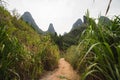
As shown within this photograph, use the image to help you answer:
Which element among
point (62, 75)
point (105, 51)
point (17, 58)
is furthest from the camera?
point (62, 75)

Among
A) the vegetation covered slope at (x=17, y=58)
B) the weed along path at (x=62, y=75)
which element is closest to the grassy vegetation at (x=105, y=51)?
the weed along path at (x=62, y=75)

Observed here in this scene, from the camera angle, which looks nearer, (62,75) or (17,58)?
(17,58)

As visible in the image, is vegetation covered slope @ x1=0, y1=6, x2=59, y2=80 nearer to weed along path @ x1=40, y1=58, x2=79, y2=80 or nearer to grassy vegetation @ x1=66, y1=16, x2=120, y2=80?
weed along path @ x1=40, y1=58, x2=79, y2=80

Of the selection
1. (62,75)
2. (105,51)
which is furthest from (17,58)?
(105,51)

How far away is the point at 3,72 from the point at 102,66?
174 centimetres

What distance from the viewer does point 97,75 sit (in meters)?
3.80

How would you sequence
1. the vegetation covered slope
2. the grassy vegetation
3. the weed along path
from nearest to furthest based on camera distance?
the grassy vegetation
the vegetation covered slope
the weed along path

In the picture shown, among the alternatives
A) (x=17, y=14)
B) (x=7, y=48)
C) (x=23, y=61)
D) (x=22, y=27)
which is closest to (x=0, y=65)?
(x=7, y=48)

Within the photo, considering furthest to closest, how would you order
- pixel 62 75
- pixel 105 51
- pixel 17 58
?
pixel 62 75, pixel 17 58, pixel 105 51

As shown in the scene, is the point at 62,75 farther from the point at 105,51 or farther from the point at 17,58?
the point at 105,51

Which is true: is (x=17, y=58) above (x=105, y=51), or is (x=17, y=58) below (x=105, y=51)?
above

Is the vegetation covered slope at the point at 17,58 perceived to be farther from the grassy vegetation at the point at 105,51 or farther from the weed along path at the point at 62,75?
the grassy vegetation at the point at 105,51

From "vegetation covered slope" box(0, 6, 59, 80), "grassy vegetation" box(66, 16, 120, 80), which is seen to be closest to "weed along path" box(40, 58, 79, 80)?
"vegetation covered slope" box(0, 6, 59, 80)

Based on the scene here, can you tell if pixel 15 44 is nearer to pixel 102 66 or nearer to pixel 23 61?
pixel 23 61
